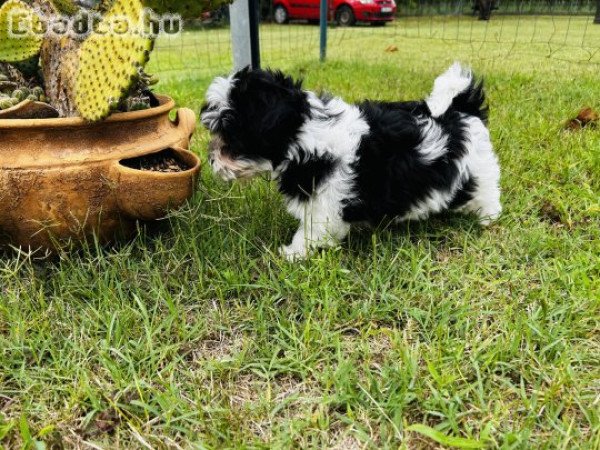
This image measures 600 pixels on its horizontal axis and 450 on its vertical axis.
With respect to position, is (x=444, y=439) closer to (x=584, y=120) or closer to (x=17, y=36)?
(x=17, y=36)

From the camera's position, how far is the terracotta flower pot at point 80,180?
1903 mm

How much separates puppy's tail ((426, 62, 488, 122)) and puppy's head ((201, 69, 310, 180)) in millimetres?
754

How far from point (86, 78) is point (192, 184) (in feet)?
1.85

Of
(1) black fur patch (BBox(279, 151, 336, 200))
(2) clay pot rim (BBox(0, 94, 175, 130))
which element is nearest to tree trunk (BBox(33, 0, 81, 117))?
(2) clay pot rim (BBox(0, 94, 175, 130))

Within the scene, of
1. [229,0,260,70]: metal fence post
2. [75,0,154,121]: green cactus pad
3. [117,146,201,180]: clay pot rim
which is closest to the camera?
[75,0,154,121]: green cactus pad

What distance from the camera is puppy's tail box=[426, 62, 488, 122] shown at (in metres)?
2.51

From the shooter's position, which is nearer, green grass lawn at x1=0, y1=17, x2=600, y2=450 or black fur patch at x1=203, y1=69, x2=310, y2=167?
green grass lawn at x1=0, y1=17, x2=600, y2=450

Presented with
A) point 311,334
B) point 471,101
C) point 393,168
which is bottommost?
point 311,334

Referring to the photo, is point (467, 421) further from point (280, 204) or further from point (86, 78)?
point (86, 78)

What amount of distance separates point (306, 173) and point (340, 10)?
12187 millimetres

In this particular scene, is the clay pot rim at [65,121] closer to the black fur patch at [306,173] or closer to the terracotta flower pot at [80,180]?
the terracotta flower pot at [80,180]

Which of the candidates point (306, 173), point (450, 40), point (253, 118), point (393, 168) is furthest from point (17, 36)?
point (450, 40)

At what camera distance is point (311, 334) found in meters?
1.82

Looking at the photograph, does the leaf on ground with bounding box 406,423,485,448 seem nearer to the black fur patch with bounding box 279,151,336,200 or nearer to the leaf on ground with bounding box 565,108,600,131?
the black fur patch with bounding box 279,151,336,200
